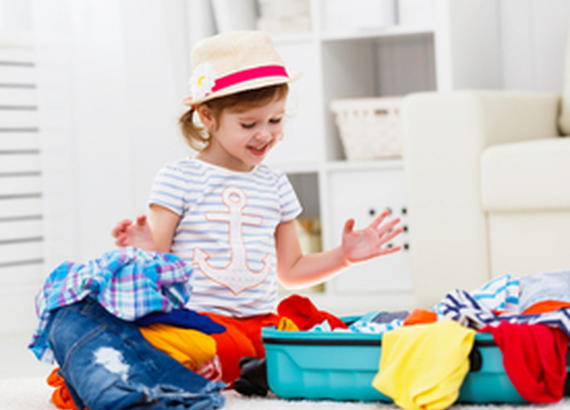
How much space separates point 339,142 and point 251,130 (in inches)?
46.0

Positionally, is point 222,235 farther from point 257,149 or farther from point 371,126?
point 371,126

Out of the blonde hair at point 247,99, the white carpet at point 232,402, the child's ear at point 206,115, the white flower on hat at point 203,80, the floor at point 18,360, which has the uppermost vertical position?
the white flower on hat at point 203,80

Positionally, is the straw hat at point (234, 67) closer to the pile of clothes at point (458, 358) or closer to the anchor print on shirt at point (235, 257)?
the anchor print on shirt at point (235, 257)

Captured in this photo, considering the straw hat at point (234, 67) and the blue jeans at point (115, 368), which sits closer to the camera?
the blue jeans at point (115, 368)

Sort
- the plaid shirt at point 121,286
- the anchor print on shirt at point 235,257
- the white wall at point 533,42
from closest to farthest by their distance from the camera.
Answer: the plaid shirt at point 121,286, the anchor print on shirt at point 235,257, the white wall at point 533,42

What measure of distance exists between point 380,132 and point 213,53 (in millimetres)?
1051

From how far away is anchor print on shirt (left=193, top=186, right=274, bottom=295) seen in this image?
51.4 inches

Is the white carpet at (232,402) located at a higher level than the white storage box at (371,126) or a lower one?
lower

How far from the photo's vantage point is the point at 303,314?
4.25ft

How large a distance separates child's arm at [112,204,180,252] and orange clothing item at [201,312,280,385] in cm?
12

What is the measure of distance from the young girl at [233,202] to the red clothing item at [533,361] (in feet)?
1.11

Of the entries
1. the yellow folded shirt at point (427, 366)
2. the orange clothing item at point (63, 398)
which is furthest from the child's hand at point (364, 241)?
the orange clothing item at point (63, 398)

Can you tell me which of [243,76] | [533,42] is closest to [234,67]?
[243,76]

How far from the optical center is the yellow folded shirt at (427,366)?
96 cm
